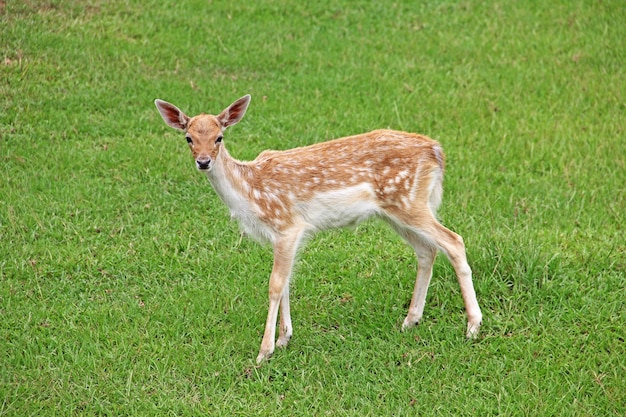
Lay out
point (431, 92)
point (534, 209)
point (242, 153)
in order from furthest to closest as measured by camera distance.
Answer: point (431, 92)
point (242, 153)
point (534, 209)

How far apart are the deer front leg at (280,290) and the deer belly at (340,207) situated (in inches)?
7.4

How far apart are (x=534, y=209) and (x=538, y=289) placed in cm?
164

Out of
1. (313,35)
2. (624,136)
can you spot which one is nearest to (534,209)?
(624,136)

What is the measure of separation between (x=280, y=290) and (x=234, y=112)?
55.4 inches

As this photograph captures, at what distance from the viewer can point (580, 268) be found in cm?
727

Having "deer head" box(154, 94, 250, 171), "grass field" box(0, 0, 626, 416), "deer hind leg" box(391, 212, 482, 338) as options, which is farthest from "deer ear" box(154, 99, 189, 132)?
"deer hind leg" box(391, 212, 482, 338)

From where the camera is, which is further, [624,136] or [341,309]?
[624,136]

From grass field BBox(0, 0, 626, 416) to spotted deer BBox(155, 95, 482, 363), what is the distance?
349 mm

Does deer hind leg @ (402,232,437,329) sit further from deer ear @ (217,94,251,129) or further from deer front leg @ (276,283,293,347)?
deer ear @ (217,94,251,129)

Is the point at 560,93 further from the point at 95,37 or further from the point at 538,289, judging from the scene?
the point at 95,37

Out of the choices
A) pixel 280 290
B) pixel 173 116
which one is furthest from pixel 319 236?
pixel 173 116

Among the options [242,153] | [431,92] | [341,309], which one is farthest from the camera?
[431,92]

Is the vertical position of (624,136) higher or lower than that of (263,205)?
lower

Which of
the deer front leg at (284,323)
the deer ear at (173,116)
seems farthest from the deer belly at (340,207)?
the deer ear at (173,116)
